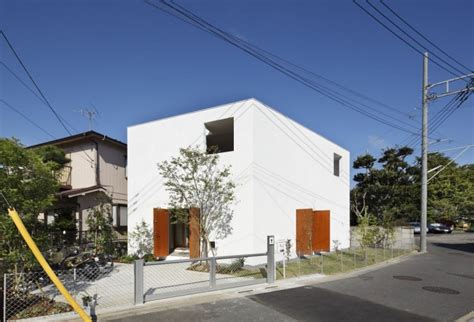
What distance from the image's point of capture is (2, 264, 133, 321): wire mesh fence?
19.4 feet

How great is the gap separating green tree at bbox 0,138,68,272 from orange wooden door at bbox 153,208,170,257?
549 cm

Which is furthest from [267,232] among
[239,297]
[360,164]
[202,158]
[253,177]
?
[360,164]

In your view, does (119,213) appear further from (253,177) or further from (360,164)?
(360,164)

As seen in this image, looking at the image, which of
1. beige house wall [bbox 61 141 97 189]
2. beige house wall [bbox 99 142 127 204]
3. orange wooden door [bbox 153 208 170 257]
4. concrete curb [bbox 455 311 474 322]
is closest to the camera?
concrete curb [bbox 455 311 474 322]

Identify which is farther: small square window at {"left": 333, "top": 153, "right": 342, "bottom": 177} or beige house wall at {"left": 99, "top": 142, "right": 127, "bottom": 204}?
small square window at {"left": 333, "top": 153, "right": 342, "bottom": 177}

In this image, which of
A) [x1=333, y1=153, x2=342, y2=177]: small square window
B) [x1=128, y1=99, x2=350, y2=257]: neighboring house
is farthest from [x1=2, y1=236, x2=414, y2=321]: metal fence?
[x1=333, y1=153, x2=342, y2=177]: small square window

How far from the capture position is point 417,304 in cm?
679

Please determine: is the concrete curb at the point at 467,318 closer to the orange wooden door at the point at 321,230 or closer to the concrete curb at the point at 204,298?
the concrete curb at the point at 204,298

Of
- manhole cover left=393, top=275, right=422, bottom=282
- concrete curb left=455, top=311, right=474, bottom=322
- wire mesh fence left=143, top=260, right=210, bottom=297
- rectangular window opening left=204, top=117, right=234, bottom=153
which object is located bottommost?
manhole cover left=393, top=275, right=422, bottom=282

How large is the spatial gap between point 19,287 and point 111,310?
195 centimetres

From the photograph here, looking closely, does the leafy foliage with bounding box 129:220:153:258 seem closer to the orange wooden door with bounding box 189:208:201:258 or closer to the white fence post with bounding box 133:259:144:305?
the orange wooden door with bounding box 189:208:201:258

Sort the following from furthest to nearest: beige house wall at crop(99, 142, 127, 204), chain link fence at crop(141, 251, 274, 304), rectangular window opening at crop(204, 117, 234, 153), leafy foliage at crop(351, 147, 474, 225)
→ leafy foliage at crop(351, 147, 474, 225) → beige house wall at crop(99, 142, 127, 204) → rectangular window opening at crop(204, 117, 234, 153) → chain link fence at crop(141, 251, 274, 304)

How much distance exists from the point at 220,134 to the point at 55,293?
8.87m

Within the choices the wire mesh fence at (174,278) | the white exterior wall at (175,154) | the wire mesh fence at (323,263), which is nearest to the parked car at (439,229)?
the wire mesh fence at (323,263)
